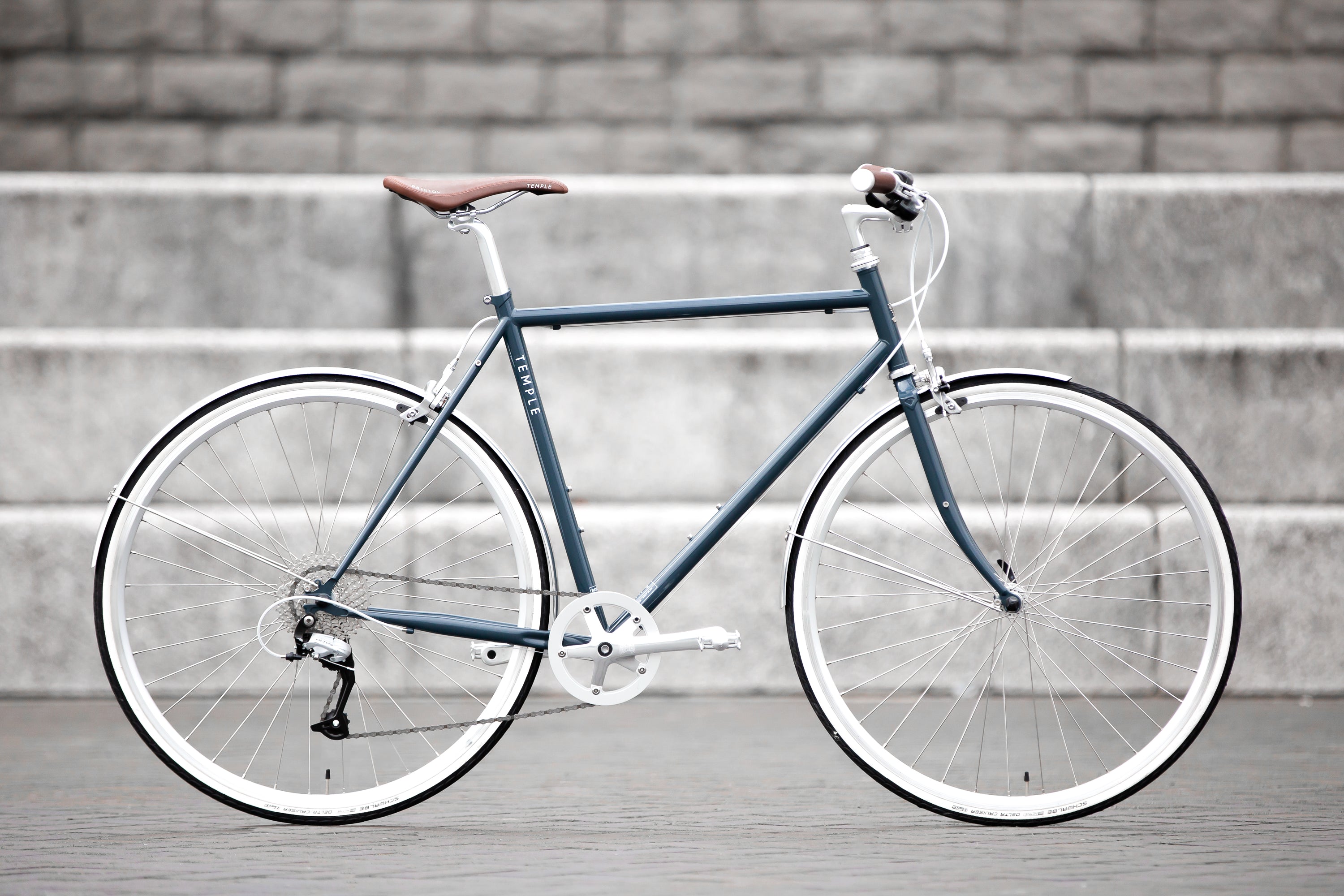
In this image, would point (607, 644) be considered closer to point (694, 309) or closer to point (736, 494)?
point (736, 494)

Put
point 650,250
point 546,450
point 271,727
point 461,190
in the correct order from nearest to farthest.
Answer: point 461,190 < point 546,450 < point 271,727 < point 650,250

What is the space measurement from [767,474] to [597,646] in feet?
1.74

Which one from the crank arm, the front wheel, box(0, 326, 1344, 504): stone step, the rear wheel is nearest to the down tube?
the crank arm

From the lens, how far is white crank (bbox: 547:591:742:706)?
318 centimetres

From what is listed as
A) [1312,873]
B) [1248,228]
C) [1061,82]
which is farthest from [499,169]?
[1312,873]

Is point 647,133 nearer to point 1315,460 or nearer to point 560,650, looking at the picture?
point 1315,460

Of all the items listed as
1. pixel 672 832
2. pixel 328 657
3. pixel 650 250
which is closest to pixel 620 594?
pixel 672 832

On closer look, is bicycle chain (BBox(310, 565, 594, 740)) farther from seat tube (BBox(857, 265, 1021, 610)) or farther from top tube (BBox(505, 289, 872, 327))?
seat tube (BBox(857, 265, 1021, 610))

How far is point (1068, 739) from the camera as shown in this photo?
438 cm

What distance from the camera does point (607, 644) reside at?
3.19m

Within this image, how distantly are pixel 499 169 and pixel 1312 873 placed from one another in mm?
5096

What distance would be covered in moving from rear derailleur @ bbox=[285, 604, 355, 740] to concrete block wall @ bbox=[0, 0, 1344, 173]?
4.10m

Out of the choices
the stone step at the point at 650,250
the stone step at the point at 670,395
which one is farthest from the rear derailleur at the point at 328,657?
the stone step at the point at 650,250

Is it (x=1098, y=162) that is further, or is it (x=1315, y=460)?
(x=1098, y=162)
